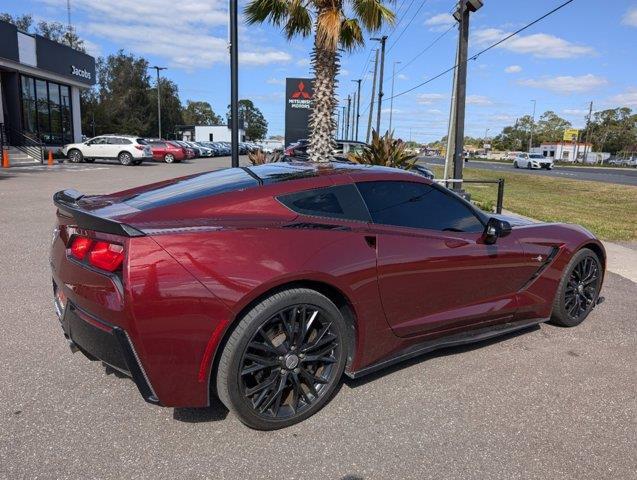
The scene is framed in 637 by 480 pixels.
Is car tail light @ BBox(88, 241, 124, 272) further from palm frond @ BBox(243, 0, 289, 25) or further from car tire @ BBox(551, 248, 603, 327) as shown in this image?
palm frond @ BBox(243, 0, 289, 25)

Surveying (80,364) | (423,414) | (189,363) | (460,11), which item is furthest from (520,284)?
(460,11)

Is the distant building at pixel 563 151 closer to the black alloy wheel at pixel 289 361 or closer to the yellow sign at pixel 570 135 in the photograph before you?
the yellow sign at pixel 570 135

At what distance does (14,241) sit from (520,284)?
6832mm

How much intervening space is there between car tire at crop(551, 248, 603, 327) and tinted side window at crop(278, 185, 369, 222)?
7.21 feet

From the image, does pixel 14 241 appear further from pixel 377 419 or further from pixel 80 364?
pixel 377 419

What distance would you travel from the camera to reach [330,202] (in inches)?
122

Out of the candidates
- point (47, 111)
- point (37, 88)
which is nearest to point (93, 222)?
point (37, 88)

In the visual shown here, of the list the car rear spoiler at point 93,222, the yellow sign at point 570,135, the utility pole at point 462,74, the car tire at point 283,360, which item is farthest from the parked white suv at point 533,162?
the yellow sign at point 570,135

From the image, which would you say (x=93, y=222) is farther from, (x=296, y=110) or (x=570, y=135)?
(x=570, y=135)

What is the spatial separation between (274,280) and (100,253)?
2.94 ft

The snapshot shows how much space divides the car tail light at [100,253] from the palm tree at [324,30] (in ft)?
33.5

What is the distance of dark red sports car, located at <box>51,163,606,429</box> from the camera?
96.7 inches

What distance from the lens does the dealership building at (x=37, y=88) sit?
92.9ft

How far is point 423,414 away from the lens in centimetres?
302
